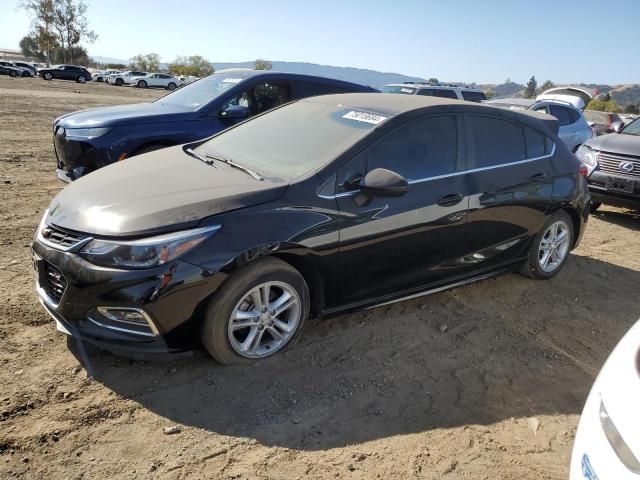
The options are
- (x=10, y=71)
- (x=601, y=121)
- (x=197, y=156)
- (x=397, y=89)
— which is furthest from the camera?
(x=10, y=71)

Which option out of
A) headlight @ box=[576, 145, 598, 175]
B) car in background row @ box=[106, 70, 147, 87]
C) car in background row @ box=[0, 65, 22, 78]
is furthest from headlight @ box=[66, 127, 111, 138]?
car in background row @ box=[106, 70, 147, 87]

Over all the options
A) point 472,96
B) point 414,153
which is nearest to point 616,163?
point 414,153

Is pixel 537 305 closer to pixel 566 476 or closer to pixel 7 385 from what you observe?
pixel 566 476

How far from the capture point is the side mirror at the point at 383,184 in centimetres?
322

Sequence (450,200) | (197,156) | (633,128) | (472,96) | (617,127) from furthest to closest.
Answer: (472,96) < (617,127) < (633,128) < (197,156) < (450,200)

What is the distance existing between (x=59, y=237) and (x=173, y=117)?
3.35 m

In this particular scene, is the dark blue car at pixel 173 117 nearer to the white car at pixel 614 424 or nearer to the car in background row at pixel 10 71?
the white car at pixel 614 424

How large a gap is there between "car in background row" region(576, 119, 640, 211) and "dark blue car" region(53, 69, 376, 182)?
148 inches

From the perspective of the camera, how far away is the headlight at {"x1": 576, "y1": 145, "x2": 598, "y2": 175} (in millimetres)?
7440

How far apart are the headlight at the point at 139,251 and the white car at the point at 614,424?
2.06 metres

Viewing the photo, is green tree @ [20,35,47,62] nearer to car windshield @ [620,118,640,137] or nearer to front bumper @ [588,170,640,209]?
car windshield @ [620,118,640,137]

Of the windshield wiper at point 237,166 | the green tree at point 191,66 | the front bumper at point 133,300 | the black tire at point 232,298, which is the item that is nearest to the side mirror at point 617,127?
the windshield wiper at point 237,166

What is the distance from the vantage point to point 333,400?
2971mm

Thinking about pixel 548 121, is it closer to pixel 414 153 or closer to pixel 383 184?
pixel 414 153
